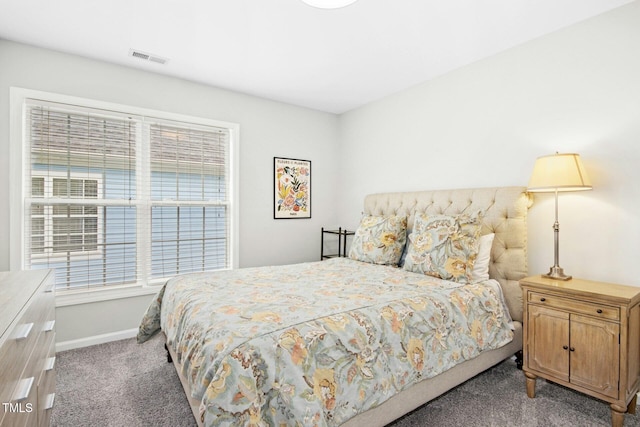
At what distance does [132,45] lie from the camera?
263 cm

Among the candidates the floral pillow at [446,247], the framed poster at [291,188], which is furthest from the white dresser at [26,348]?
the framed poster at [291,188]

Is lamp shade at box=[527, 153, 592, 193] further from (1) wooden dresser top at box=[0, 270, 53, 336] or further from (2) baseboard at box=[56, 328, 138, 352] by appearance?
(2) baseboard at box=[56, 328, 138, 352]

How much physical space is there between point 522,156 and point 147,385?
3333 mm

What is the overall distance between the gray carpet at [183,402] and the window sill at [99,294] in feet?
1.70

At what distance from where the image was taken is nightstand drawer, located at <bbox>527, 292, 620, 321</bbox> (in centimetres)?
179

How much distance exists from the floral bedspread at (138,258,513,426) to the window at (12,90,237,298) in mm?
1026

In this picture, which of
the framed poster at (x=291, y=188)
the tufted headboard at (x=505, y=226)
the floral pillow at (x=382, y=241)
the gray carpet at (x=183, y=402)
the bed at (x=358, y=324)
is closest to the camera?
the bed at (x=358, y=324)

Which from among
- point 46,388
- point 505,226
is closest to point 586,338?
point 505,226

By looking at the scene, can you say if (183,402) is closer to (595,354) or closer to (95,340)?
(95,340)

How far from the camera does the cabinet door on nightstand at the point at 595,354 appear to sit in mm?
1769

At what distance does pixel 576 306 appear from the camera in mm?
1917

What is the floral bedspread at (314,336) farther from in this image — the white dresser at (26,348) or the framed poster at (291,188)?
the framed poster at (291,188)

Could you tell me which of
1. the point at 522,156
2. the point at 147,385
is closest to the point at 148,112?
the point at 147,385

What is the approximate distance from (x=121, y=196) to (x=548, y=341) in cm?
364
